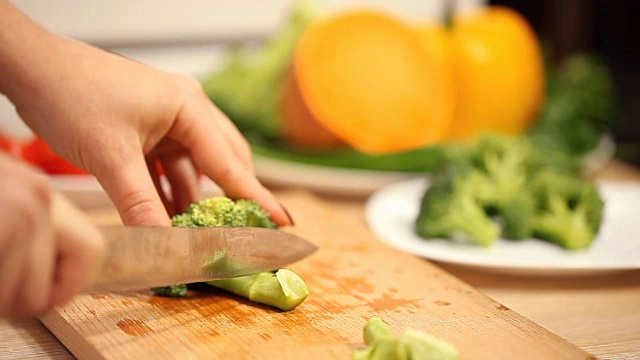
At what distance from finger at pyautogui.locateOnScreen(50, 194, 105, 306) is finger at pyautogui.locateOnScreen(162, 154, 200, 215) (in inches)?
23.2

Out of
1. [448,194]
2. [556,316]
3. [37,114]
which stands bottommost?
[556,316]

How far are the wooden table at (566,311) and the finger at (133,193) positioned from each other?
208 millimetres

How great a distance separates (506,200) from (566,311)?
354mm

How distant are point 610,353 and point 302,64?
45.0 inches

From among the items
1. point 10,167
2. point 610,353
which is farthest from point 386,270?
point 10,167

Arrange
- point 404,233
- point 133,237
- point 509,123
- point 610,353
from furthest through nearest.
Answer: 1. point 509,123
2. point 404,233
3. point 610,353
4. point 133,237

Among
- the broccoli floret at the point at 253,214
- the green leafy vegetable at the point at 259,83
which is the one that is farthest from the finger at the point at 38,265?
the green leafy vegetable at the point at 259,83

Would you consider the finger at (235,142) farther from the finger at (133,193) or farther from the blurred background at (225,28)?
the blurred background at (225,28)

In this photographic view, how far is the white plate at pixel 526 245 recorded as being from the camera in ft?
4.88

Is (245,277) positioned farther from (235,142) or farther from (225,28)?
(225,28)

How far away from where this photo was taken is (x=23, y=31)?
50.3 inches

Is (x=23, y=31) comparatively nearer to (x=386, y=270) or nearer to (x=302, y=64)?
(x=386, y=270)

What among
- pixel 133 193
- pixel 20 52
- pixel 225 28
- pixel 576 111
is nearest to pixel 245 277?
pixel 133 193

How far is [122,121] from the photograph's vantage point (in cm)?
126
